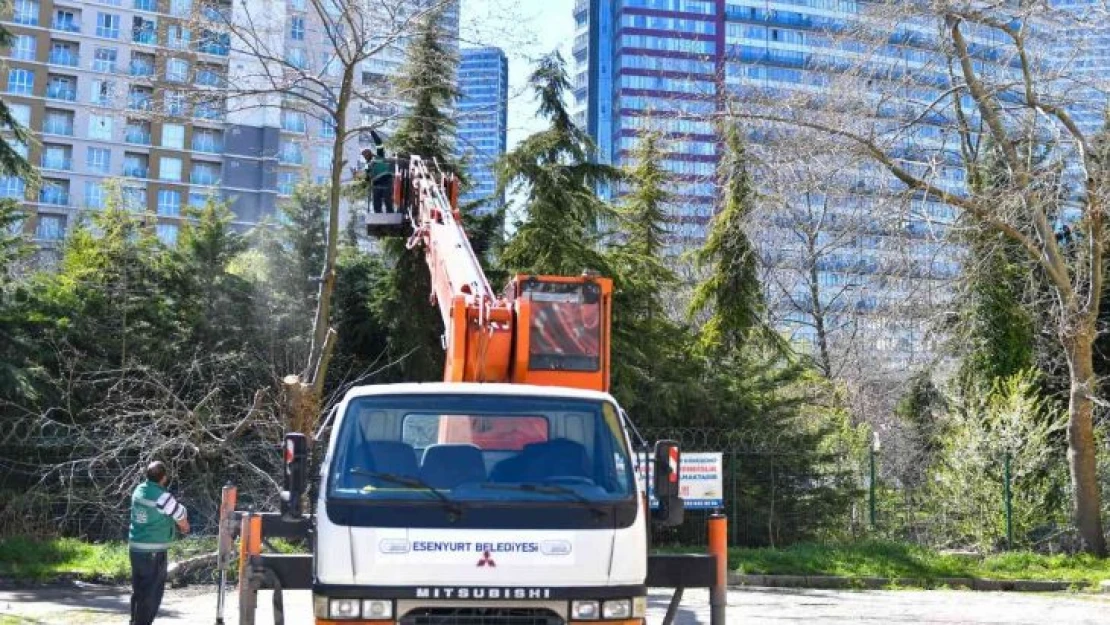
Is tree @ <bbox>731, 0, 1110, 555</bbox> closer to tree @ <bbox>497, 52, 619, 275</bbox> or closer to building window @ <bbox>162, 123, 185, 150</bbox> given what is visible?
tree @ <bbox>497, 52, 619, 275</bbox>

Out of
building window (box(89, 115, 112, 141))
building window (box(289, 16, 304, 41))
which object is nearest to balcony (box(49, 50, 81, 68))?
building window (box(89, 115, 112, 141))

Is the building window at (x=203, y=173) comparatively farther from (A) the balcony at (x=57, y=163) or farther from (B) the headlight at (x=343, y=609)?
(B) the headlight at (x=343, y=609)

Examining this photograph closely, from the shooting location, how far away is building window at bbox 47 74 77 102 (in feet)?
253

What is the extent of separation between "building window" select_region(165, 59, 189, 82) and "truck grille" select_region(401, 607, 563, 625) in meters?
13.0

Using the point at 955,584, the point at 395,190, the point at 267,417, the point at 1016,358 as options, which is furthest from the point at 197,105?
the point at 1016,358

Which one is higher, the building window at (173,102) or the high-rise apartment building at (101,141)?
the high-rise apartment building at (101,141)

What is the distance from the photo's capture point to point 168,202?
81125 millimetres

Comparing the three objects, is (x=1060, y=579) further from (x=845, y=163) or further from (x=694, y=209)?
(x=694, y=209)

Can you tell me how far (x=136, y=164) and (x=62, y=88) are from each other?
268 inches

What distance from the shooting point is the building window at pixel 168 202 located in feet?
265

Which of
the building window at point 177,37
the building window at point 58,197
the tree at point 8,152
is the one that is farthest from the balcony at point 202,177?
the tree at point 8,152

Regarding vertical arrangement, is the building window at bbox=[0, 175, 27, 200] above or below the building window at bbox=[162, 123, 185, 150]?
below

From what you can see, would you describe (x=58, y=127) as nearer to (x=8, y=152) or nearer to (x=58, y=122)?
(x=58, y=122)

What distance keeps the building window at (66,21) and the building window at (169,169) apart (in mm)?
10194
